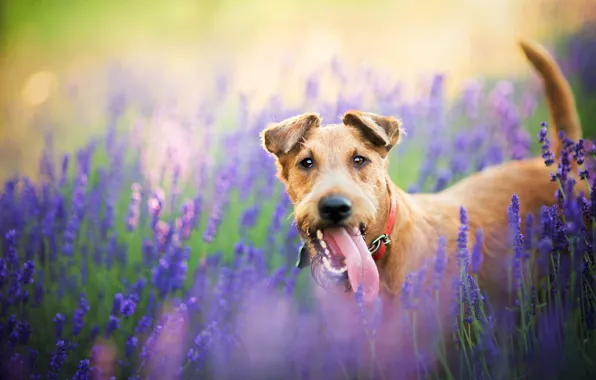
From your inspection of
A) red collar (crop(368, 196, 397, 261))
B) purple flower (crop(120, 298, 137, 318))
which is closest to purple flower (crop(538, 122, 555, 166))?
red collar (crop(368, 196, 397, 261))

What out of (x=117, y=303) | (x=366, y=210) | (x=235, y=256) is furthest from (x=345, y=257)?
(x=117, y=303)

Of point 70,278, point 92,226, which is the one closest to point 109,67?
point 92,226

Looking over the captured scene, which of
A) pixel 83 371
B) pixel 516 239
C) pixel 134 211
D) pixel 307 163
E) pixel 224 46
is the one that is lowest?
pixel 83 371

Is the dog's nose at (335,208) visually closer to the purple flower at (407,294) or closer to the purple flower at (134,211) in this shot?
the purple flower at (407,294)

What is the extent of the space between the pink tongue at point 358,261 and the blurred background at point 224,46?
2417mm

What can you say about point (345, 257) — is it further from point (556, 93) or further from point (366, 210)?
point (556, 93)

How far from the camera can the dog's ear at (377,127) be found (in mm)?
2949

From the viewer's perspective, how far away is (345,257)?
8.74 ft

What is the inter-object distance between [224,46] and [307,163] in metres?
2.48

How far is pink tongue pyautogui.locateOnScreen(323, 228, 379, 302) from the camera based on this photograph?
103 inches

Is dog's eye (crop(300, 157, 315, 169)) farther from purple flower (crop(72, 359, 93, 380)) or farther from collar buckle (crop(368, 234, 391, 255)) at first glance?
purple flower (crop(72, 359, 93, 380))

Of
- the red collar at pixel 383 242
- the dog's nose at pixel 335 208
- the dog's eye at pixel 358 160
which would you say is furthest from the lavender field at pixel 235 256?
the dog's eye at pixel 358 160

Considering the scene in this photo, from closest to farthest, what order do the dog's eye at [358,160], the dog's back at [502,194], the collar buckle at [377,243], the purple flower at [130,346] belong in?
the purple flower at [130,346], the collar buckle at [377,243], the dog's eye at [358,160], the dog's back at [502,194]

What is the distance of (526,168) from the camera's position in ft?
12.5
